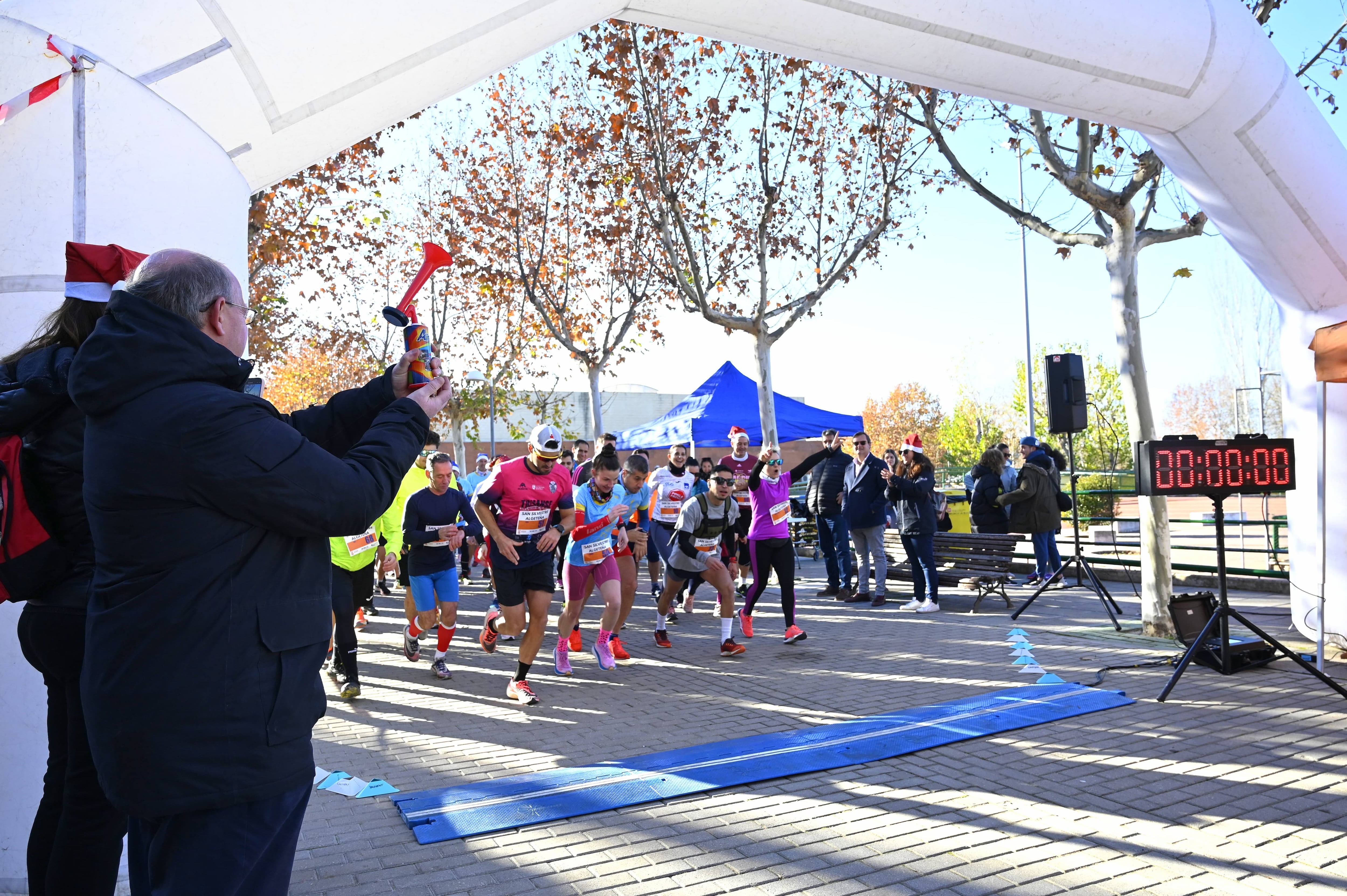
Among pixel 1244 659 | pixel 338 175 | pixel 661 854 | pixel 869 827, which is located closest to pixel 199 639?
pixel 661 854

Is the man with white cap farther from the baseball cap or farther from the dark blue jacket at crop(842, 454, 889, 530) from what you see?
the dark blue jacket at crop(842, 454, 889, 530)

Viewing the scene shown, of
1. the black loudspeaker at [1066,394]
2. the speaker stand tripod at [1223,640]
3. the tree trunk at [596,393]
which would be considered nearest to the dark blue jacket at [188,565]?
the speaker stand tripod at [1223,640]

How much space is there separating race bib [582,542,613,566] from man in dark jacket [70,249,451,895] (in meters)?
6.19

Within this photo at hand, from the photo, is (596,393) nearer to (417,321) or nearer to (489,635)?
(489,635)

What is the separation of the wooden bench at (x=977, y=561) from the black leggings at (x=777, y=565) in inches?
128

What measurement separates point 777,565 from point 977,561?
3.92 m

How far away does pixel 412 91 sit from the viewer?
4504 mm

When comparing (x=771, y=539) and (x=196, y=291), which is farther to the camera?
(x=771, y=539)

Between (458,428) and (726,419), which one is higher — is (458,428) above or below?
above

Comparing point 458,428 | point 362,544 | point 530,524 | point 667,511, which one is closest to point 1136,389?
point 667,511

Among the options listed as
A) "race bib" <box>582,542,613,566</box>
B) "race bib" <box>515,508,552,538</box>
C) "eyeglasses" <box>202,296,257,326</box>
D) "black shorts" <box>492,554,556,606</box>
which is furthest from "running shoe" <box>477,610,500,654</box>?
"eyeglasses" <box>202,296,257,326</box>

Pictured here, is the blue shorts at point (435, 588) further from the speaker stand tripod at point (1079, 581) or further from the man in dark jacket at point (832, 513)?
the speaker stand tripod at point (1079, 581)

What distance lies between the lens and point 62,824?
8.73ft

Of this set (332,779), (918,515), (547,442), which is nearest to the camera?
(332,779)
